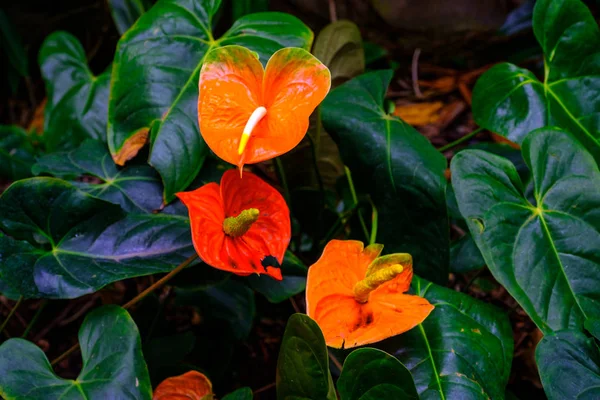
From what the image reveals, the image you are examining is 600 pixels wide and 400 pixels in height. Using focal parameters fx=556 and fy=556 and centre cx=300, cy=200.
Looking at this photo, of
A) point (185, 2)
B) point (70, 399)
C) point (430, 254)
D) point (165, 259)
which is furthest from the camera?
point (185, 2)

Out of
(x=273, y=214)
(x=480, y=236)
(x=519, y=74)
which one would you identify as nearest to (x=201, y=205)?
(x=273, y=214)

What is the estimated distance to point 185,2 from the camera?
1.12m

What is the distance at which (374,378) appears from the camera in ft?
2.42

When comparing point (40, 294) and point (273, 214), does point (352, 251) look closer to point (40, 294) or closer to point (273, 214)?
point (273, 214)

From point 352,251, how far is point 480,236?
0.21m

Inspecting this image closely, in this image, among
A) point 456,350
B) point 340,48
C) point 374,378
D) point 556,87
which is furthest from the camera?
point 340,48

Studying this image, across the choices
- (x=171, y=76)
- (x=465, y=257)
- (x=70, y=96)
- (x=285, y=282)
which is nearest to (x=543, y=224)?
(x=465, y=257)

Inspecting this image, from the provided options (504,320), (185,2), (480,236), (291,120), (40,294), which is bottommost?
(504,320)

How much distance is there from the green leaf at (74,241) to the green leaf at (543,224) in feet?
1.58

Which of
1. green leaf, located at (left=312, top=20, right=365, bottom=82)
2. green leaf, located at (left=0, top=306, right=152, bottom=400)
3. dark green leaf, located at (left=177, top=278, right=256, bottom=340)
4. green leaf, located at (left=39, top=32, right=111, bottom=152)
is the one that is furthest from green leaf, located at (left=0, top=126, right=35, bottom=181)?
green leaf, located at (left=312, top=20, right=365, bottom=82)

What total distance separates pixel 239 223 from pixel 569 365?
52 centimetres

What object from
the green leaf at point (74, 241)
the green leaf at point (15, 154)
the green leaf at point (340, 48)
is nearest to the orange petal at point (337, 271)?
the green leaf at point (74, 241)

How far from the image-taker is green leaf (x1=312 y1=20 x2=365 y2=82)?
1312 mm

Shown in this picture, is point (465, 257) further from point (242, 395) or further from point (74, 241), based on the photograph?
point (74, 241)
